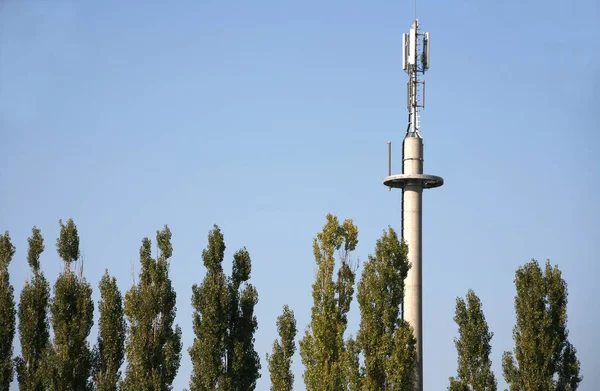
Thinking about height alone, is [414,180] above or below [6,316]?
above

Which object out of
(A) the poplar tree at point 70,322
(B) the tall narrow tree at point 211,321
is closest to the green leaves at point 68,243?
Result: (A) the poplar tree at point 70,322

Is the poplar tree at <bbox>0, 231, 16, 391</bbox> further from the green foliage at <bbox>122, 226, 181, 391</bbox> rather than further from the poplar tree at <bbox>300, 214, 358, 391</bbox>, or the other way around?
the poplar tree at <bbox>300, 214, 358, 391</bbox>

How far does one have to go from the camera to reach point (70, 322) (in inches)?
2030

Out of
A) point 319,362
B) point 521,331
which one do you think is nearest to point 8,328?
point 319,362

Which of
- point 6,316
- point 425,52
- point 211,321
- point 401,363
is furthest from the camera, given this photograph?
point 425,52

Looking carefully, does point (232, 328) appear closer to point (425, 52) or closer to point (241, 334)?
point (241, 334)

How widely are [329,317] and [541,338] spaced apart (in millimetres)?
10804

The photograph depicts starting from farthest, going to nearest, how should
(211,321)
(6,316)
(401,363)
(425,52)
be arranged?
(425,52)
(6,316)
(211,321)
(401,363)

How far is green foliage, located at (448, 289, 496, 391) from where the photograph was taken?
49.5 metres

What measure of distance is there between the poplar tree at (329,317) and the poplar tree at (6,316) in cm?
1567

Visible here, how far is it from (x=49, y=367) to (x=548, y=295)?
24.7m

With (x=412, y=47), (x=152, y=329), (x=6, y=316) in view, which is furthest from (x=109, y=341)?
(x=412, y=47)

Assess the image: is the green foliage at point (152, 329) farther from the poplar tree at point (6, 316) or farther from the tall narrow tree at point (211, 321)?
the poplar tree at point (6, 316)

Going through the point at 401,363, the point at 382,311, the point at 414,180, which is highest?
the point at 414,180
